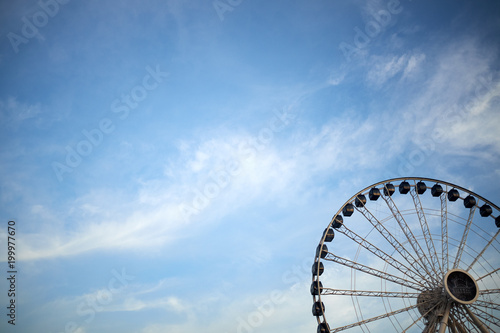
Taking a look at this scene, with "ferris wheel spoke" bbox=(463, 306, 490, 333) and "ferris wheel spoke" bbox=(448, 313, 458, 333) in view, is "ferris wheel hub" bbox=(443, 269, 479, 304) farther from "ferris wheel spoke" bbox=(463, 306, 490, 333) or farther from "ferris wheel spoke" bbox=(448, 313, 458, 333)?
"ferris wheel spoke" bbox=(448, 313, 458, 333)

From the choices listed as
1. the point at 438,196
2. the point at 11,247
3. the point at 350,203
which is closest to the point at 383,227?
the point at 350,203

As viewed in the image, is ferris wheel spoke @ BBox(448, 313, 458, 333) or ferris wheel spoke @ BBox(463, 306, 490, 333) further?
ferris wheel spoke @ BBox(448, 313, 458, 333)

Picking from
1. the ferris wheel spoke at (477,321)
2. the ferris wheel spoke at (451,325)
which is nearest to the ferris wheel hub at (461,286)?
the ferris wheel spoke at (477,321)

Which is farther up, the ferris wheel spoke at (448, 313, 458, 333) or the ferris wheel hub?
the ferris wheel hub

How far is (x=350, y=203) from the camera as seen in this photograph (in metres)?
31.0

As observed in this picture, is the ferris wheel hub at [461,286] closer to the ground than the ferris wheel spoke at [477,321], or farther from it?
farther from it

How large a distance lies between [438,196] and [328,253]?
1441cm

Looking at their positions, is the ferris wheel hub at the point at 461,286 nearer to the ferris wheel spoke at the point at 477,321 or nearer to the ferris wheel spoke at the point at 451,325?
the ferris wheel spoke at the point at 477,321

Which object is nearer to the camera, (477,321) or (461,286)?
(477,321)

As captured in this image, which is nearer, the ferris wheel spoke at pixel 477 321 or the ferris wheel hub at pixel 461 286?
the ferris wheel spoke at pixel 477 321

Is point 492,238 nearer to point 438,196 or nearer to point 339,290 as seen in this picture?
point 438,196

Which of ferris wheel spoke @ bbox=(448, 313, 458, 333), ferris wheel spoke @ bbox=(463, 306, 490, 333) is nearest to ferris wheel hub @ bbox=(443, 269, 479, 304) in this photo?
ferris wheel spoke @ bbox=(463, 306, 490, 333)

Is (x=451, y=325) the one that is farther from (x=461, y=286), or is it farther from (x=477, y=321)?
(x=461, y=286)

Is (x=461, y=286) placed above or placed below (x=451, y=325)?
above
